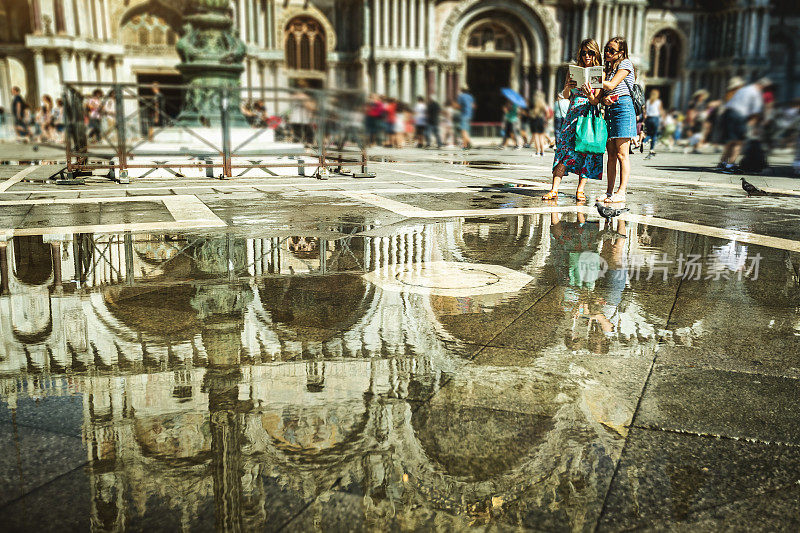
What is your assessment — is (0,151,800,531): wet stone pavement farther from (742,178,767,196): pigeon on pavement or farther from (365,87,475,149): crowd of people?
(365,87,475,149): crowd of people

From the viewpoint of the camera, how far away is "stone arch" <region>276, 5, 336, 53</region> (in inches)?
1247

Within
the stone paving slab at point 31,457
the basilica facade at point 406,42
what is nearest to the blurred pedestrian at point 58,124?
the basilica facade at point 406,42

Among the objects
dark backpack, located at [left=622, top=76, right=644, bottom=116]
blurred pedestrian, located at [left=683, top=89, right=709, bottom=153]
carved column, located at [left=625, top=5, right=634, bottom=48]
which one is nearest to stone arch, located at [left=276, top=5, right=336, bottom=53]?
carved column, located at [left=625, top=5, right=634, bottom=48]

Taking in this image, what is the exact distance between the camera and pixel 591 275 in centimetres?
429

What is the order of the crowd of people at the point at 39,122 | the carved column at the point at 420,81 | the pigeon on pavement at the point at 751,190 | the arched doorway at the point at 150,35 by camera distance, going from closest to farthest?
the pigeon on pavement at the point at 751,190
the crowd of people at the point at 39,122
the arched doorway at the point at 150,35
the carved column at the point at 420,81

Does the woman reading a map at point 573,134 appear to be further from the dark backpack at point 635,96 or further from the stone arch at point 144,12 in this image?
the stone arch at point 144,12

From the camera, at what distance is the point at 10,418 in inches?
88.4

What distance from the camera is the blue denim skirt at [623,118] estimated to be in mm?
7359

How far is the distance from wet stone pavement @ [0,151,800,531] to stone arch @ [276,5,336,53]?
94.5 ft

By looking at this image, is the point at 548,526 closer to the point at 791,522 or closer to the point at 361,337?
the point at 791,522

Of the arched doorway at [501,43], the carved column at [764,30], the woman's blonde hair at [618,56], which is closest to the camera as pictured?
the woman's blonde hair at [618,56]

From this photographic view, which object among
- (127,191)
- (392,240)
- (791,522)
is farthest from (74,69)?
(791,522)

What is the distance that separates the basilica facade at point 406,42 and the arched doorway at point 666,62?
52mm

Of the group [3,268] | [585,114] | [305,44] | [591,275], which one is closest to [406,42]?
[305,44]
